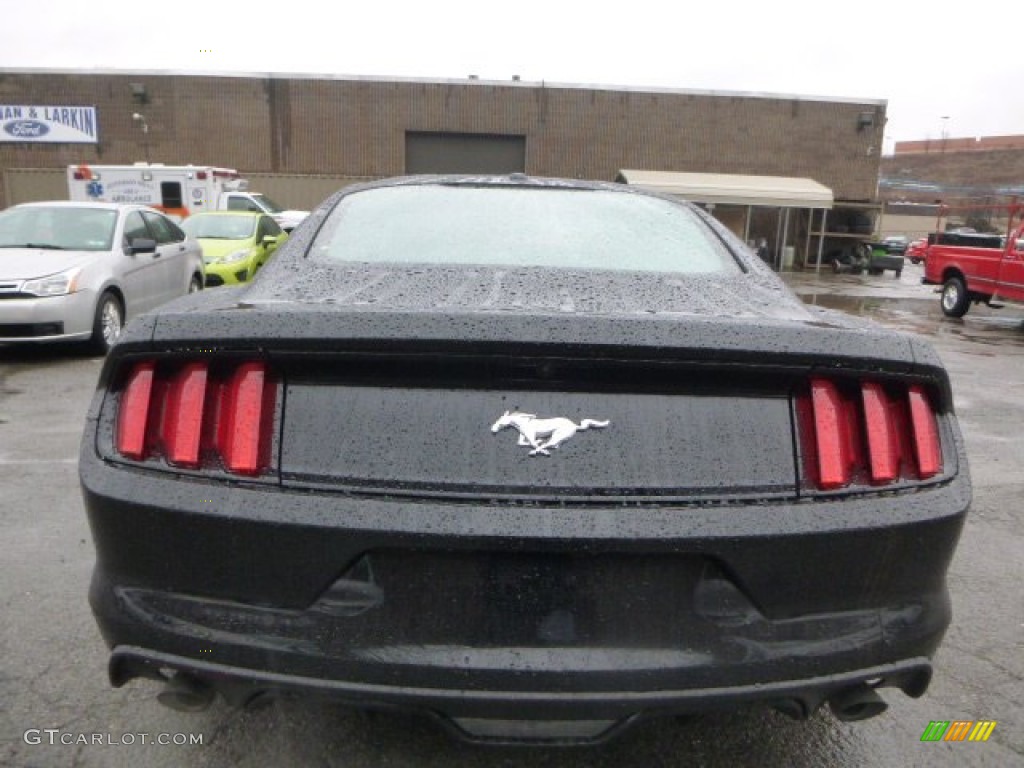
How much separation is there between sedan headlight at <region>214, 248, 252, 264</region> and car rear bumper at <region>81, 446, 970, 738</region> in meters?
10.8

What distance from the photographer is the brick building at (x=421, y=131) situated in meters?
31.0

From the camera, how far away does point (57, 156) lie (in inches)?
1238

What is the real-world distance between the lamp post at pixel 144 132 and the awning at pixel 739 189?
18785mm

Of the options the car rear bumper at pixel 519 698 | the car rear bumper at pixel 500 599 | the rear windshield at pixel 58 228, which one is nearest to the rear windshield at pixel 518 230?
the car rear bumper at pixel 500 599

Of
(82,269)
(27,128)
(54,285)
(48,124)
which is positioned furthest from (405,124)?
(54,285)

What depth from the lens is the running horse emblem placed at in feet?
5.44

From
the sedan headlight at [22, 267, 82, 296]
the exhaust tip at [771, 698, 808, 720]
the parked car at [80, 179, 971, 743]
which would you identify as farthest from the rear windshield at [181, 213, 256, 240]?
the exhaust tip at [771, 698, 808, 720]

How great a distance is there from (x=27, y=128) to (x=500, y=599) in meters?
36.5

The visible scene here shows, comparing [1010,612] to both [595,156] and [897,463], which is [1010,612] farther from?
[595,156]

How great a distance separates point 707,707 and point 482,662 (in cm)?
48

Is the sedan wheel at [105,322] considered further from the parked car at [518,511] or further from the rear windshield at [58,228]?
the parked car at [518,511]

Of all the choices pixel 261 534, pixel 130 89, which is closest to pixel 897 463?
pixel 261 534

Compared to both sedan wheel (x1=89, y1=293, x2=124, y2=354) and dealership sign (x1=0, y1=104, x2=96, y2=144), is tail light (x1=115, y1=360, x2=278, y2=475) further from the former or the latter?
dealership sign (x1=0, y1=104, x2=96, y2=144)

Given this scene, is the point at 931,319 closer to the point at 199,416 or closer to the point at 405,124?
the point at 199,416
